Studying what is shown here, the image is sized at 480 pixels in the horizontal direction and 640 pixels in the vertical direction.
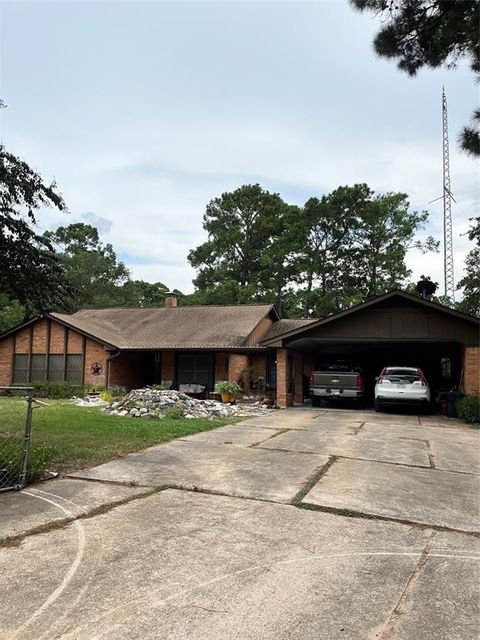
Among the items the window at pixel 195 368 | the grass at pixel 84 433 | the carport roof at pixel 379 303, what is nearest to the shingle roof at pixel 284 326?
the window at pixel 195 368

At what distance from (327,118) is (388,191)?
2742 cm

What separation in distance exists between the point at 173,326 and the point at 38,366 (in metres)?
6.82

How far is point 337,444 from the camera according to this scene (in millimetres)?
9320

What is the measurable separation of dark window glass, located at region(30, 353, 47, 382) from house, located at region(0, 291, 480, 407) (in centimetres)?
5

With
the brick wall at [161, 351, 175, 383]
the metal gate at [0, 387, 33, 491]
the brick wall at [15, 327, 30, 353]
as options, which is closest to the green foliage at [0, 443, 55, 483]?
the metal gate at [0, 387, 33, 491]

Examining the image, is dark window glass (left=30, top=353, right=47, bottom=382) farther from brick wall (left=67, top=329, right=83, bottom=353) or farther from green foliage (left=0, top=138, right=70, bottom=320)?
green foliage (left=0, top=138, right=70, bottom=320)

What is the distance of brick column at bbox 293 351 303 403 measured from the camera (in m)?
21.6

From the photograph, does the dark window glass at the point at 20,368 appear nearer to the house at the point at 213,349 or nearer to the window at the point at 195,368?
Result: the house at the point at 213,349

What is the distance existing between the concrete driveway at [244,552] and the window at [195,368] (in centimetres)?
1434

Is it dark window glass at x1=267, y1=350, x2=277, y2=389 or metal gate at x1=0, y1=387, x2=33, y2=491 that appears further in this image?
dark window glass at x1=267, y1=350, x2=277, y2=389

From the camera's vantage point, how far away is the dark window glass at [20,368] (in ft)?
74.0

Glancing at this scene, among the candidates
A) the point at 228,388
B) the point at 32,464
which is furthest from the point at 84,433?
the point at 228,388

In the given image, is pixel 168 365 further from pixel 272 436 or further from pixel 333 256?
pixel 333 256

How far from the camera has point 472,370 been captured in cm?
1566
